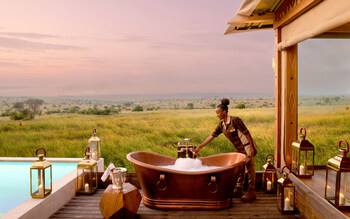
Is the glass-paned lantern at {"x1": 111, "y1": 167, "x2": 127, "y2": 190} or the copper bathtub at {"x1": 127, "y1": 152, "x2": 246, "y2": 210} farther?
the copper bathtub at {"x1": 127, "y1": 152, "x2": 246, "y2": 210}

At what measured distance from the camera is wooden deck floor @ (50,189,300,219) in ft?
11.6

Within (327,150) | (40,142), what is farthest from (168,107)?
(327,150)

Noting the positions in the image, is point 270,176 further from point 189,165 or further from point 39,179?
point 39,179

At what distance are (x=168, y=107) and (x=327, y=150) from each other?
5641 mm

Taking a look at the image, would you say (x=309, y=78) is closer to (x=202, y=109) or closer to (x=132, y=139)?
(x=202, y=109)

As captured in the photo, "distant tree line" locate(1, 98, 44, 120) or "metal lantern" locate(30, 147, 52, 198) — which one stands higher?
"distant tree line" locate(1, 98, 44, 120)

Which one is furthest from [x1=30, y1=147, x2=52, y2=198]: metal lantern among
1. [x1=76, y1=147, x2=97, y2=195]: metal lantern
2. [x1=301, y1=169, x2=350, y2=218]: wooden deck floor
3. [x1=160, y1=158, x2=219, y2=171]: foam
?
[x1=301, y1=169, x2=350, y2=218]: wooden deck floor

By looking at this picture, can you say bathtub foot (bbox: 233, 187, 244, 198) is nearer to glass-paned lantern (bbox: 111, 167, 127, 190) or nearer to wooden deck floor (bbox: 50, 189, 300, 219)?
wooden deck floor (bbox: 50, 189, 300, 219)

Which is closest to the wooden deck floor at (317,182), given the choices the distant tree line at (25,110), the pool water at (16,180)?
the pool water at (16,180)

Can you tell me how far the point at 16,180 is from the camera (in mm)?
5238

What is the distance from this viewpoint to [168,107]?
458 inches

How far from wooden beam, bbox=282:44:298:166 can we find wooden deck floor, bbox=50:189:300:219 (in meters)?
0.95

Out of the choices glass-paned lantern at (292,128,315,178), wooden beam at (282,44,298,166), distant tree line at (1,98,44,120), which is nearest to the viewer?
glass-paned lantern at (292,128,315,178)

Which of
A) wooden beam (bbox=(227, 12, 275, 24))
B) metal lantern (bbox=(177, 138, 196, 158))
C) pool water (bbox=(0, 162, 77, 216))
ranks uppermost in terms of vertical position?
wooden beam (bbox=(227, 12, 275, 24))
